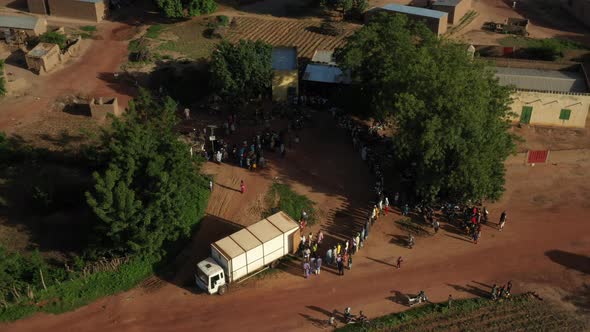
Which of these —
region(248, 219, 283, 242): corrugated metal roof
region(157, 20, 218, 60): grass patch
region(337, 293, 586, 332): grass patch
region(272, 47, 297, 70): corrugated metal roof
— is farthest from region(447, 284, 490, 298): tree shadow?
region(157, 20, 218, 60): grass patch

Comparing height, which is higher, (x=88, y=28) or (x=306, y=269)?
(x=88, y=28)

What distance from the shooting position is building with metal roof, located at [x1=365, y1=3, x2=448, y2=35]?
220 feet

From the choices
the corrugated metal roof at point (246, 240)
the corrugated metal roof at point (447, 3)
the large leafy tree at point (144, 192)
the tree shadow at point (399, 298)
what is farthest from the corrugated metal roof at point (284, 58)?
the tree shadow at point (399, 298)

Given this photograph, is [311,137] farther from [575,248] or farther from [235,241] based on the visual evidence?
[575,248]

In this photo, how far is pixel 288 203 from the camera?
139ft

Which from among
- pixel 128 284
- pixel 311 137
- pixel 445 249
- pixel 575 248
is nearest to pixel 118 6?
pixel 311 137

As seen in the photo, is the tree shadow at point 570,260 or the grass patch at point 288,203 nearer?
the tree shadow at point 570,260

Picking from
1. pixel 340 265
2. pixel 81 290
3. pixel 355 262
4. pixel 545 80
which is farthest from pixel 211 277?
pixel 545 80

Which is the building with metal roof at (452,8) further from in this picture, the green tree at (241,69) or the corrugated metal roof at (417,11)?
the green tree at (241,69)

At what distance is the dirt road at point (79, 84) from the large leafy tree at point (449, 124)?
25.1 metres

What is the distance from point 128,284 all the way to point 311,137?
802 inches

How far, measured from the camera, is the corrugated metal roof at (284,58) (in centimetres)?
5466

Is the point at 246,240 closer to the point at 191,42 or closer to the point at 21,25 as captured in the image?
the point at 191,42

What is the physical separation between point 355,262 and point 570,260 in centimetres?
1391
